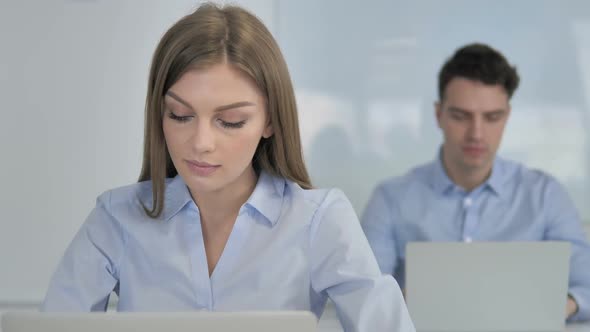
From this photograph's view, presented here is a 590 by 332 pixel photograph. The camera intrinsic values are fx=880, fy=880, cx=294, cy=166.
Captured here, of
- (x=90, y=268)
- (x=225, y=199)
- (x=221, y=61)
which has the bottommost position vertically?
(x=90, y=268)

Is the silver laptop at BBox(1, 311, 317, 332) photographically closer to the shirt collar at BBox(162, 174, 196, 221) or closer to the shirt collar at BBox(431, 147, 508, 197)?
the shirt collar at BBox(162, 174, 196, 221)

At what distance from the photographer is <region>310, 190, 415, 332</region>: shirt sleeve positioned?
5.58 ft

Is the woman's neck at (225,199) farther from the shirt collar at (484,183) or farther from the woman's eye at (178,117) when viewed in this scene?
the shirt collar at (484,183)

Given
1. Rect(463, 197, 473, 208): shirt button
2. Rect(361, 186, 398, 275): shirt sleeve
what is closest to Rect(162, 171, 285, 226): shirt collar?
Rect(361, 186, 398, 275): shirt sleeve

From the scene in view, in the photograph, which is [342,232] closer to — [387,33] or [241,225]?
[241,225]

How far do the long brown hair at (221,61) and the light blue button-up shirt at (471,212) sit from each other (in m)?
1.67

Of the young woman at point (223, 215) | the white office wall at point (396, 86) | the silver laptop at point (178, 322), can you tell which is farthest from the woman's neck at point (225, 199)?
the white office wall at point (396, 86)

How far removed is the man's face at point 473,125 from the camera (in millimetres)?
3479

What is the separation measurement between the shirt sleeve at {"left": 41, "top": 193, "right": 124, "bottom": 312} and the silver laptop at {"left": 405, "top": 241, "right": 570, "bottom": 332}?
2.74 feet

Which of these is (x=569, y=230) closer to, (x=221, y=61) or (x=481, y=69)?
(x=481, y=69)

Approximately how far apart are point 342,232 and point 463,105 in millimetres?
1856

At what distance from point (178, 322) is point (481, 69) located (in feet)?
8.56

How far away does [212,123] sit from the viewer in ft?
5.72

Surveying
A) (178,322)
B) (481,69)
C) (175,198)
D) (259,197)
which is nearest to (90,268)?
(175,198)
